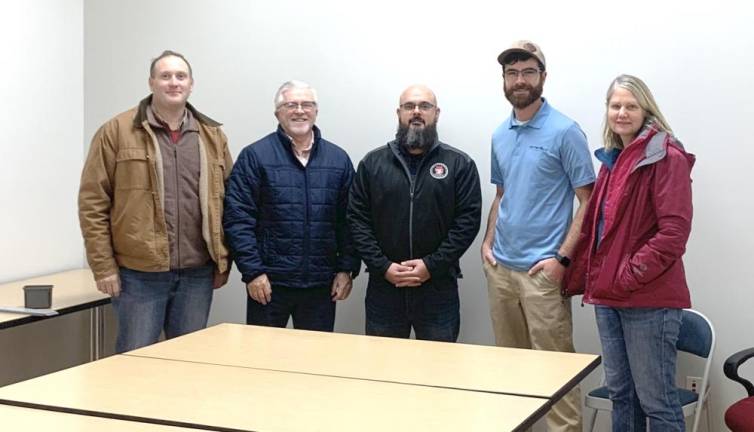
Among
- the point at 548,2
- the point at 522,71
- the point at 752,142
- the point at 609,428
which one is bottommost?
the point at 609,428

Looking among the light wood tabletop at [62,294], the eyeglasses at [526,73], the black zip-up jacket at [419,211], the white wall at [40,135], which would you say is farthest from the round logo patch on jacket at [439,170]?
the white wall at [40,135]

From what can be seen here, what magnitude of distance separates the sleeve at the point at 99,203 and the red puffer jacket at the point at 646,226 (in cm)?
212

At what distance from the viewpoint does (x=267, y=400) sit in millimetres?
2740

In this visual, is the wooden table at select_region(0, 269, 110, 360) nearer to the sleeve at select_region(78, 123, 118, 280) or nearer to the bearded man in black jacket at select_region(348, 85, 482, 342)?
the sleeve at select_region(78, 123, 118, 280)

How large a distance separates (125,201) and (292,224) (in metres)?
0.76

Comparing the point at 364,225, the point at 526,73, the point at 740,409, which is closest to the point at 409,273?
the point at 364,225

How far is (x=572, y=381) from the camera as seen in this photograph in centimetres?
296

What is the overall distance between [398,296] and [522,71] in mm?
1163

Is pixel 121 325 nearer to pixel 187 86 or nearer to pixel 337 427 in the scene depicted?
pixel 187 86

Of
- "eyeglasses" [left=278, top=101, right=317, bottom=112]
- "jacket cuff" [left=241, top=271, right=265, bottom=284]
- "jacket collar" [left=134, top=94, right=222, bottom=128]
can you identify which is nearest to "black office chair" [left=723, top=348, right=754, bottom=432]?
"jacket cuff" [left=241, top=271, right=265, bottom=284]

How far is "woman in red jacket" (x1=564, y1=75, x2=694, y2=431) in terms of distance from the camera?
3.53 metres

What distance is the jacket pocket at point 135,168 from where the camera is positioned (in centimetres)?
427

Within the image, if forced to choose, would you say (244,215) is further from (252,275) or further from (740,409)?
(740,409)

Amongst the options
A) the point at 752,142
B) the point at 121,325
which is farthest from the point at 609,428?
the point at 121,325
